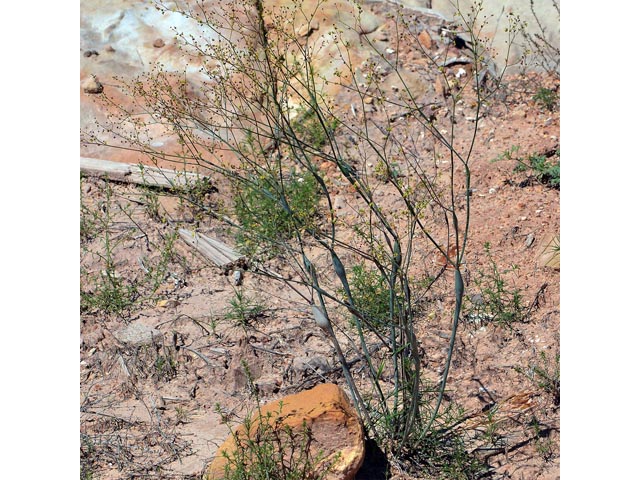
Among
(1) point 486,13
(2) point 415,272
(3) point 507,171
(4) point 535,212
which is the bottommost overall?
(2) point 415,272

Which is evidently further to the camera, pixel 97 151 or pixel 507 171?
pixel 97 151

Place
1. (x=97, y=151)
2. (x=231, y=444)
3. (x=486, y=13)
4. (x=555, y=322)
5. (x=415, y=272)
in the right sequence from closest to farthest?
1. (x=231, y=444)
2. (x=555, y=322)
3. (x=415, y=272)
4. (x=97, y=151)
5. (x=486, y=13)

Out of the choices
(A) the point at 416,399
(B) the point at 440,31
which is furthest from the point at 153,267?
(B) the point at 440,31

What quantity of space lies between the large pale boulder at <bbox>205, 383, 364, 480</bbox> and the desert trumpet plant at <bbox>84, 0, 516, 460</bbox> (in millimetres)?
178

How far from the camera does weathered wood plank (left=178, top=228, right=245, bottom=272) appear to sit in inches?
196

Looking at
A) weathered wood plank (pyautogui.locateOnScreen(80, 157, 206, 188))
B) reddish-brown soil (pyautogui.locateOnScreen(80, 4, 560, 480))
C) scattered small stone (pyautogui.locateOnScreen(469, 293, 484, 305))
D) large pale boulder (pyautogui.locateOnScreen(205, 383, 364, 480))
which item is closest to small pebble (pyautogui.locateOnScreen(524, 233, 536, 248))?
reddish-brown soil (pyautogui.locateOnScreen(80, 4, 560, 480))

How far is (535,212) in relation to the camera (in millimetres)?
5004

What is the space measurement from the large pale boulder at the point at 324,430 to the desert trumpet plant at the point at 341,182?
0.18 metres

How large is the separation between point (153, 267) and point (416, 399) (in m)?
2.37

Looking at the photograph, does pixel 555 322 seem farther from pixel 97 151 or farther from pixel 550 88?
pixel 97 151

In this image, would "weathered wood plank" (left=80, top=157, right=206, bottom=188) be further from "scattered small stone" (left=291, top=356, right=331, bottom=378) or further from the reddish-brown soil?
→ "scattered small stone" (left=291, top=356, right=331, bottom=378)

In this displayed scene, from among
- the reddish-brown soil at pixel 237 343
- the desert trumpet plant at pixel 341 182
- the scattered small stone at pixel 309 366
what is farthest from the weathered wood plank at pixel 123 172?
the scattered small stone at pixel 309 366

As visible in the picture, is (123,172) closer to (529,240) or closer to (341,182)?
(341,182)

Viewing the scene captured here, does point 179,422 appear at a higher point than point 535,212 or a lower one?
lower
